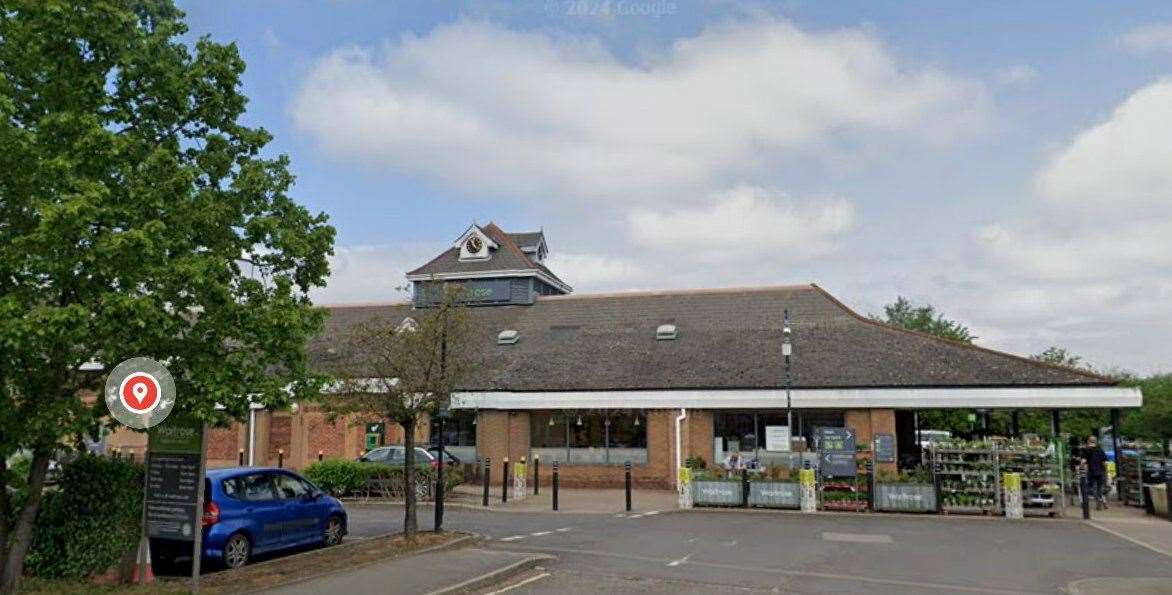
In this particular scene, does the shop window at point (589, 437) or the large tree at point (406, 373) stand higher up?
the large tree at point (406, 373)

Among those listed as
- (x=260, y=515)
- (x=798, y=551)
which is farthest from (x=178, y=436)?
(x=798, y=551)

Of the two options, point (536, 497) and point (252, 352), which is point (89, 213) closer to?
point (252, 352)

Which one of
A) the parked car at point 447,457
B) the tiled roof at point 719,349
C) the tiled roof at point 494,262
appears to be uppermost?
the tiled roof at point 494,262

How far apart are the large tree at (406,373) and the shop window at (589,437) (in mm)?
15025

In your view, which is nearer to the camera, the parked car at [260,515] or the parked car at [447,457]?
the parked car at [260,515]

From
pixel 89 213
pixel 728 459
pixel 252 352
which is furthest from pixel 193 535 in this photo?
pixel 728 459

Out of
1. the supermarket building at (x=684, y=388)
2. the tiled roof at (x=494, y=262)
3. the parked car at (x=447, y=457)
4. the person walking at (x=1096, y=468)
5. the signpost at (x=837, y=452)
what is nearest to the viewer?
the signpost at (x=837, y=452)

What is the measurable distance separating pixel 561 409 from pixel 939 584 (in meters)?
18.9

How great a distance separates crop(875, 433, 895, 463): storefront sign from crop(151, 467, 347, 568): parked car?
14.2 metres

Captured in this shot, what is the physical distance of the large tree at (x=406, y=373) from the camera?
15125 mm

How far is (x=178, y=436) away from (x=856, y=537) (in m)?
12.1

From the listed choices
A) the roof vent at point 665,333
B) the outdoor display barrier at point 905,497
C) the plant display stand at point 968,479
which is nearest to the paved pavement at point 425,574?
the outdoor display barrier at point 905,497

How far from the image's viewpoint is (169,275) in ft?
31.2

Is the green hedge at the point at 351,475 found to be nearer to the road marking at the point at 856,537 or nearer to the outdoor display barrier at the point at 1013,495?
the road marking at the point at 856,537
